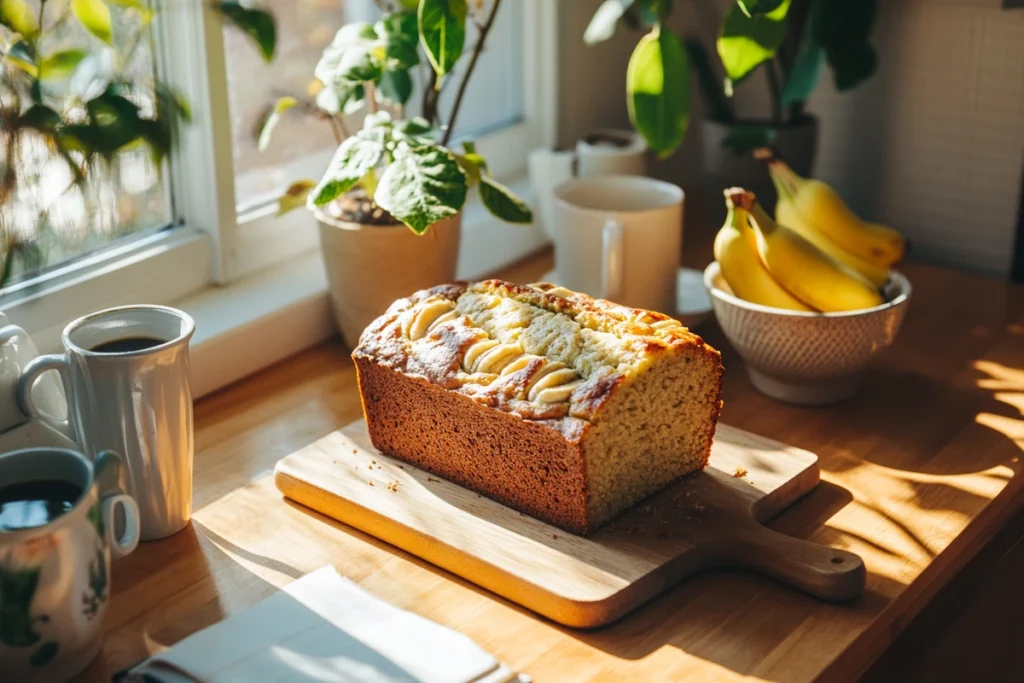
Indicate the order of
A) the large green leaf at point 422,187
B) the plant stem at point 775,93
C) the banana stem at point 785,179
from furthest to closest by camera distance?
the plant stem at point 775,93 → the banana stem at point 785,179 → the large green leaf at point 422,187

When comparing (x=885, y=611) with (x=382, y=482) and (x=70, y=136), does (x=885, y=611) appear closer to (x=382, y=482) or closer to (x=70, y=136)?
(x=382, y=482)

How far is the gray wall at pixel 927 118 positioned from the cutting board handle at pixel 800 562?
928 millimetres

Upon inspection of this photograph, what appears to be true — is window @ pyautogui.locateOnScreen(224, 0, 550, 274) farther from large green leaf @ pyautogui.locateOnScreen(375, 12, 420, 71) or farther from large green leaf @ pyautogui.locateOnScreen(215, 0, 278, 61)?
large green leaf @ pyautogui.locateOnScreen(215, 0, 278, 61)

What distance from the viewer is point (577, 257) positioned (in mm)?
1549

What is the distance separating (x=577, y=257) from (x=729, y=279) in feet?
0.78

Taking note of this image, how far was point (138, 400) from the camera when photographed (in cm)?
107

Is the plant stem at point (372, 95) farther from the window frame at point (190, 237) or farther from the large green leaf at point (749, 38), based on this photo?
the large green leaf at point (749, 38)

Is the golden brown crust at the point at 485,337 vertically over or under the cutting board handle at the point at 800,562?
A: over

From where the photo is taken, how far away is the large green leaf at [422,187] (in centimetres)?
122

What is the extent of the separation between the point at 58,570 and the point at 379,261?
63 centimetres

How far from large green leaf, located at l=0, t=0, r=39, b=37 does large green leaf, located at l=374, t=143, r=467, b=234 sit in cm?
37

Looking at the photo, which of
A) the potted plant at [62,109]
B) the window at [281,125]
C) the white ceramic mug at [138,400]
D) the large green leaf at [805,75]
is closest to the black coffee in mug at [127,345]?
the white ceramic mug at [138,400]

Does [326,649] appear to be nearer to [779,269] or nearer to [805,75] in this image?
[779,269]

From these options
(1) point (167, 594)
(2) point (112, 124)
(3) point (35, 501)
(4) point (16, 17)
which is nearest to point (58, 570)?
(3) point (35, 501)
